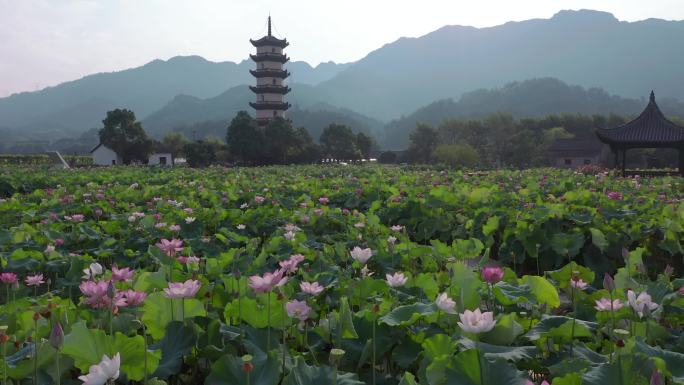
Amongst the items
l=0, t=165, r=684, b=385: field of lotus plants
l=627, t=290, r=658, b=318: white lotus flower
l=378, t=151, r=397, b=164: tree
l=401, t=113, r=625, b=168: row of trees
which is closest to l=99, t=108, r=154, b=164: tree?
l=378, t=151, r=397, b=164: tree

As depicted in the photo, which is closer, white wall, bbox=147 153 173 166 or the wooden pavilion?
the wooden pavilion

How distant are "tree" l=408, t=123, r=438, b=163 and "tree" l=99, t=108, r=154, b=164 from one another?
24416 mm

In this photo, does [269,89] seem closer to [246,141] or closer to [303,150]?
[303,150]

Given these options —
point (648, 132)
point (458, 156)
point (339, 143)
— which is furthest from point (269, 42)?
point (648, 132)

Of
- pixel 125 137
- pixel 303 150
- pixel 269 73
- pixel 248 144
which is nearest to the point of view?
pixel 248 144

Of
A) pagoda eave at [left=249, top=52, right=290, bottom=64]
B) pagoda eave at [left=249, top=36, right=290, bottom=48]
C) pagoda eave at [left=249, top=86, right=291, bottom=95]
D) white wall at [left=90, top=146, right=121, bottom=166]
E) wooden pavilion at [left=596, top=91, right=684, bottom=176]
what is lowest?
white wall at [left=90, top=146, right=121, bottom=166]

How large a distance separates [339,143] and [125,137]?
17.7 metres

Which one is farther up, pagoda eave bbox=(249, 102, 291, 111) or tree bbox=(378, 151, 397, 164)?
pagoda eave bbox=(249, 102, 291, 111)

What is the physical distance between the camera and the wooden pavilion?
18.5m

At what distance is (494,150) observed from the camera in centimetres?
5400

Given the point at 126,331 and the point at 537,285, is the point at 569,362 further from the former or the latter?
the point at 126,331

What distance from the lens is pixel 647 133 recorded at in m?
18.7

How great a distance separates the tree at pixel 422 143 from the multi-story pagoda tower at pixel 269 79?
13.2m

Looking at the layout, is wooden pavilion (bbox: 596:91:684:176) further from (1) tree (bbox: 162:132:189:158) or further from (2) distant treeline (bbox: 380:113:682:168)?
(1) tree (bbox: 162:132:189:158)
